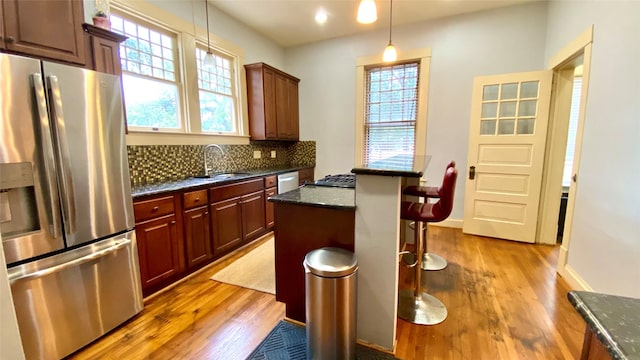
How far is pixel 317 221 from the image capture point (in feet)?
5.81

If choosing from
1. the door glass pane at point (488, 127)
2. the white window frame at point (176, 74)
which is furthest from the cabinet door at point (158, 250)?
the door glass pane at point (488, 127)

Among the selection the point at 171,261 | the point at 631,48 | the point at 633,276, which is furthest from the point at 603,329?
the point at 171,261

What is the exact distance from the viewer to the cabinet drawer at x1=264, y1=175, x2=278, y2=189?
3613 mm

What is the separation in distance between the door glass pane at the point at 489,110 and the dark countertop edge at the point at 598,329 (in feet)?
11.2

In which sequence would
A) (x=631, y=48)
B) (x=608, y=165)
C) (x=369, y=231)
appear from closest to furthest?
(x=369, y=231), (x=631, y=48), (x=608, y=165)

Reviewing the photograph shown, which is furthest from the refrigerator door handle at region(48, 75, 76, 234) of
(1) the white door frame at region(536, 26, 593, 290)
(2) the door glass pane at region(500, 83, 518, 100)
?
(2) the door glass pane at region(500, 83, 518, 100)

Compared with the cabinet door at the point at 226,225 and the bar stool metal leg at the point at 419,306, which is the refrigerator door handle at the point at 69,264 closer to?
the cabinet door at the point at 226,225

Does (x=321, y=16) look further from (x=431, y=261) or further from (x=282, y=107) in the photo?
(x=431, y=261)

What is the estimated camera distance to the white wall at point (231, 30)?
3062 millimetres

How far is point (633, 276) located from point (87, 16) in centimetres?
448

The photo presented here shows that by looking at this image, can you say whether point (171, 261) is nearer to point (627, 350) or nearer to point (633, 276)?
point (627, 350)

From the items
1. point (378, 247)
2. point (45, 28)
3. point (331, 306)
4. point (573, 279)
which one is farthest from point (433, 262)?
point (45, 28)

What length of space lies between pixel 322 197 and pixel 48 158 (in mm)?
1583

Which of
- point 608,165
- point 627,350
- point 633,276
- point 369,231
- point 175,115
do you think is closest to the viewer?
point 627,350
